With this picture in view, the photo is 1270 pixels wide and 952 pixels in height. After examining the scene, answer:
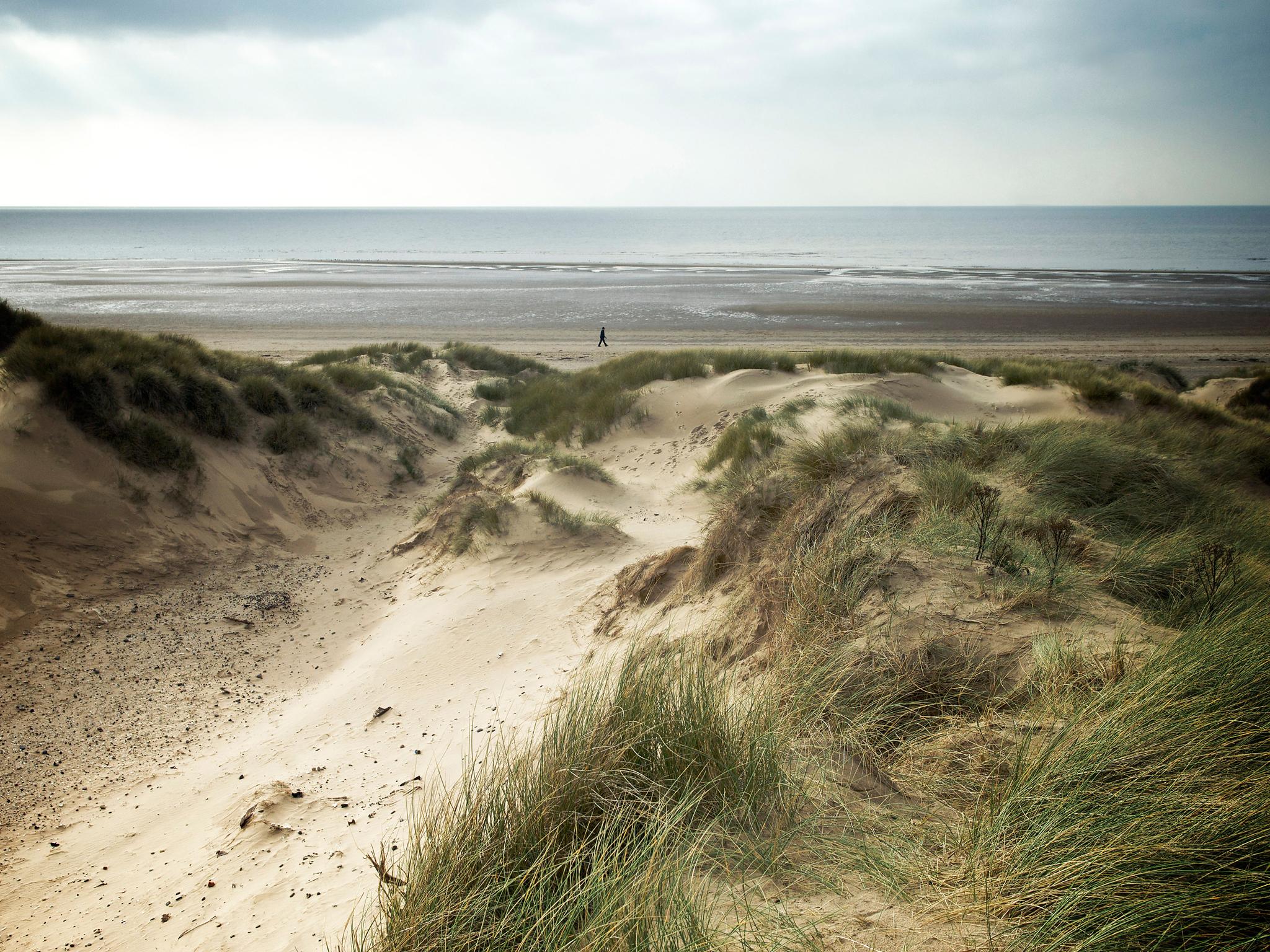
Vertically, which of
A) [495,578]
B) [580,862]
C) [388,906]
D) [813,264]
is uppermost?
[813,264]

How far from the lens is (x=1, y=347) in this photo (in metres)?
10.1

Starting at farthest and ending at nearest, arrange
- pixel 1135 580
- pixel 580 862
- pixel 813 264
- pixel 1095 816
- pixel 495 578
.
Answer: pixel 813 264 → pixel 495 578 → pixel 1135 580 → pixel 580 862 → pixel 1095 816

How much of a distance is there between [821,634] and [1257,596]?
225 cm

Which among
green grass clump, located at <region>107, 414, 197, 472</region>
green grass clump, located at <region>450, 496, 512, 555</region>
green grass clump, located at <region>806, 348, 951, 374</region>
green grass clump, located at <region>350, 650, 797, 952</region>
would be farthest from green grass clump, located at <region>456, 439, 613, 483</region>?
green grass clump, located at <region>806, 348, 951, 374</region>

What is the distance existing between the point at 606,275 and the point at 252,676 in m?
54.8

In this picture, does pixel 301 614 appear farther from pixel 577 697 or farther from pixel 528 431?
pixel 528 431

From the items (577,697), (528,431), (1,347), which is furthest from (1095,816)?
(1,347)

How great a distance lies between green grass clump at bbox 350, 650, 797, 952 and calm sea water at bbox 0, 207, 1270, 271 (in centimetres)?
6806

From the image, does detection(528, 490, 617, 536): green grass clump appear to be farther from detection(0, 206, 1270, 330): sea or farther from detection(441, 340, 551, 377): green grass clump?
detection(0, 206, 1270, 330): sea

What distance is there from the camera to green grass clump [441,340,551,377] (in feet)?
61.0

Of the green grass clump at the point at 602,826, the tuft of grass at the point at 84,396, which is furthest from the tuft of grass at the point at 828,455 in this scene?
the tuft of grass at the point at 84,396

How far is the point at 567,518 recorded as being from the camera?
322 inches

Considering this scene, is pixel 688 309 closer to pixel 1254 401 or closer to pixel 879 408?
pixel 1254 401

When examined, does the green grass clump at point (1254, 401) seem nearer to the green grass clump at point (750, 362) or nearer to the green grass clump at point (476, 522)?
the green grass clump at point (750, 362)
